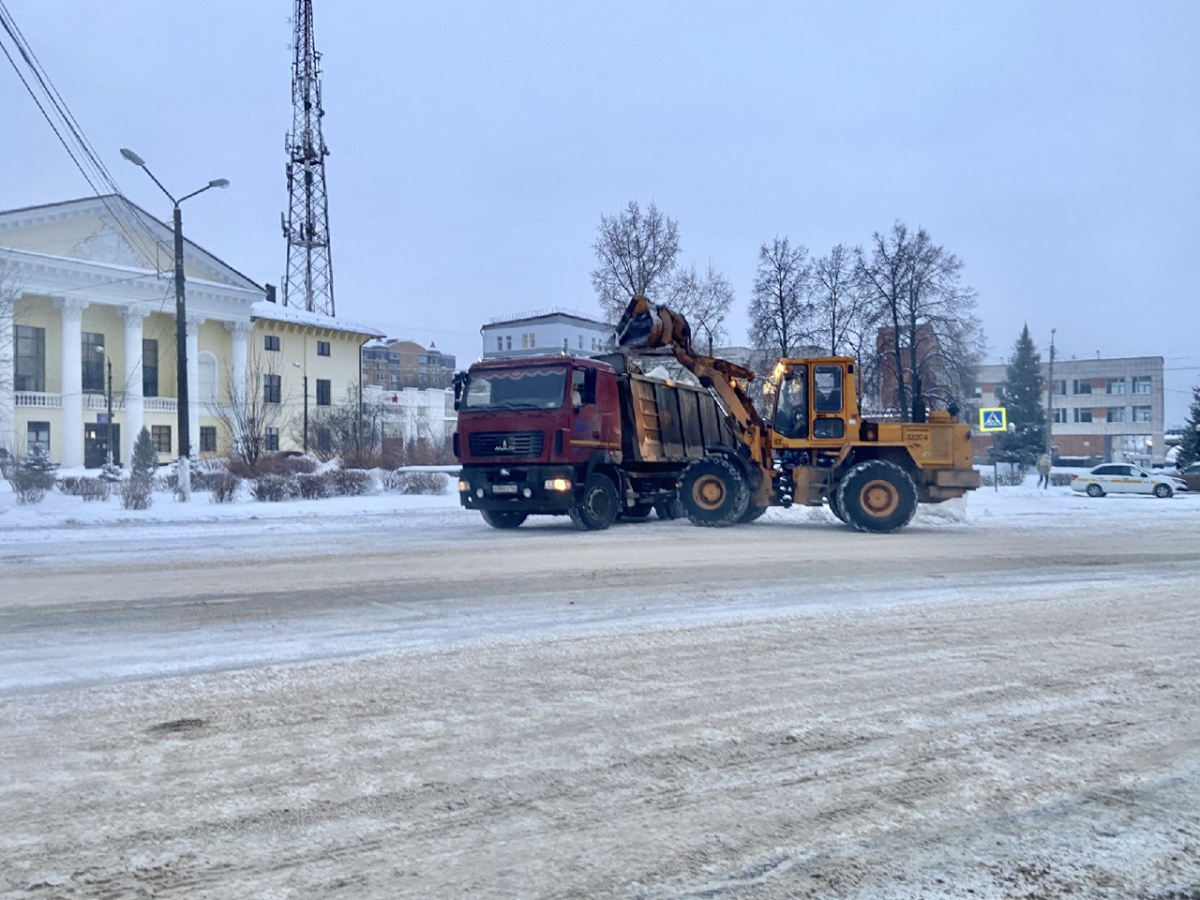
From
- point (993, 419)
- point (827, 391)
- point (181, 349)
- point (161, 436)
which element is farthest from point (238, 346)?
point (827, 391)

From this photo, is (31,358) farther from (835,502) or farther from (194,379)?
(835,502)

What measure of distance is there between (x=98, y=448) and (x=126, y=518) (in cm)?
3489

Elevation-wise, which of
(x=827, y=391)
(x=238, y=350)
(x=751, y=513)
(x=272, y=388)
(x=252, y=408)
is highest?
(x=238, y=350)

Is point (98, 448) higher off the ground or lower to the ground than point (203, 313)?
lower

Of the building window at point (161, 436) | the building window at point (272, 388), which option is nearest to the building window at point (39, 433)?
the building window at point (161, 436)

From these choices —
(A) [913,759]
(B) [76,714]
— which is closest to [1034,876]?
(A) [913,759]

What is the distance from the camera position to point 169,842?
145 inches

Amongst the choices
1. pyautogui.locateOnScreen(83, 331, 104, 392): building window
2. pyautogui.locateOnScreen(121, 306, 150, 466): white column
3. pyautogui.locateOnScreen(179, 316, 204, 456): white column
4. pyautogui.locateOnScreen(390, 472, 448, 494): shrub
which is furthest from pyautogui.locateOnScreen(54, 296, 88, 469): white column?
pyautogui.locateOnScreen(390, 472, 448, 494): shrub

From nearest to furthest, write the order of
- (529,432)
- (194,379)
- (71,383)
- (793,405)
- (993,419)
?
(529,432) → (793,405) → (993,419) → (71,383) → (194,379)

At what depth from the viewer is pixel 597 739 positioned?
4.93m

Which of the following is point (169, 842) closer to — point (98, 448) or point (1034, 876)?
point (1034, 876)

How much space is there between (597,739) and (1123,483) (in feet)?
135

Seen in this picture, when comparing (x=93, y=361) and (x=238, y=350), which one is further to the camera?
A: (x=238, y=350)

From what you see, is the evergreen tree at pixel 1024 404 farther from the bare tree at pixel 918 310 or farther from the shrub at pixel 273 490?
the shrub at pixel 273 490
